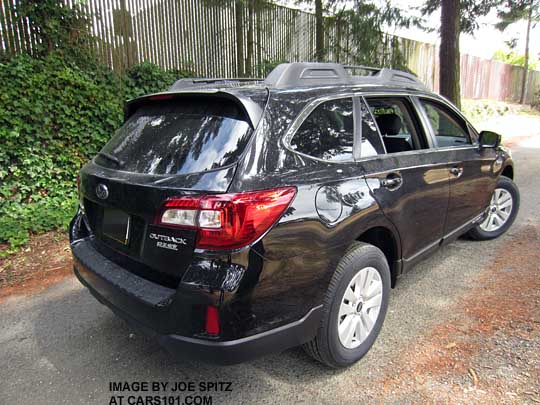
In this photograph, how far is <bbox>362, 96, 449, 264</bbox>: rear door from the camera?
2744 millimetres

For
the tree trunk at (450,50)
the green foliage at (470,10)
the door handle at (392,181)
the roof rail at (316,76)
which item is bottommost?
the door handle at (392,181)

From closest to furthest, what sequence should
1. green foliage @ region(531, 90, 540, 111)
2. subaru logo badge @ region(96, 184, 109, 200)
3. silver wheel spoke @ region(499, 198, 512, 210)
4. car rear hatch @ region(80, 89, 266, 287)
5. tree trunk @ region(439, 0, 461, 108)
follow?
car rear hatch @ region(80, 89, 266, 287) < subaru logo badge @ region(96, 184, 109, 200) < silver wheel spoke @ region(499, 198, 512, 210) < tree trunk @ region(439, 0, 461, 108) < green foliage @ region(531, 90, 540, 111)

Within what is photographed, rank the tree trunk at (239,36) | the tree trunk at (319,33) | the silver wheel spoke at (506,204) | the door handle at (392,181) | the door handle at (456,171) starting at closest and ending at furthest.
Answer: the door handle at (392,181)
the door handle at (456,171)
the silver wheel spoke at (506,204)
the tree trunk at (239,36)
the tree trunk at (319,33)

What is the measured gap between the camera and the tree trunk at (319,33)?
1068 cm

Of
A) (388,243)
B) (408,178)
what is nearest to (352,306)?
(388,243)

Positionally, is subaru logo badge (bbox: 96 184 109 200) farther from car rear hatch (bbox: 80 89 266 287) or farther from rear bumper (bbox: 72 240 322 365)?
rear bumper (bbox: 72 240 322 365)

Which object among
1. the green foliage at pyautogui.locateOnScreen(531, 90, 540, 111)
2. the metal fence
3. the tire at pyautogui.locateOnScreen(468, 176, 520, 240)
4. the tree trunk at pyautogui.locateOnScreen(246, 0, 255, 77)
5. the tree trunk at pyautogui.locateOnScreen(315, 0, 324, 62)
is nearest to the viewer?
the tire at pyautogui.locateOnScreen(468, 176, 520, 240)

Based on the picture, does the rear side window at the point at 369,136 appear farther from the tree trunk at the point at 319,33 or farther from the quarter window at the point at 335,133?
the tree trunk at the point at 319,33

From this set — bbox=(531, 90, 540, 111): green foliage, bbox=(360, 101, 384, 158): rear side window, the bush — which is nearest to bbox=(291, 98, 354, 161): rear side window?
bbox=(360, 101, 384, 158): rear side window

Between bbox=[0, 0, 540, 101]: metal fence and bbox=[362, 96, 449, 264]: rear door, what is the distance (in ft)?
18.2

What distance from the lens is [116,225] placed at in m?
2.40

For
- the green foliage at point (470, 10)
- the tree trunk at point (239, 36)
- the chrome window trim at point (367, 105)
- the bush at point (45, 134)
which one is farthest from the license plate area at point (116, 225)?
the green foliage at point (470, 10)

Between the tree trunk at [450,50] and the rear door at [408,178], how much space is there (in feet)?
23.3

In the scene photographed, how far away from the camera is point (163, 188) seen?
2.04 meters
